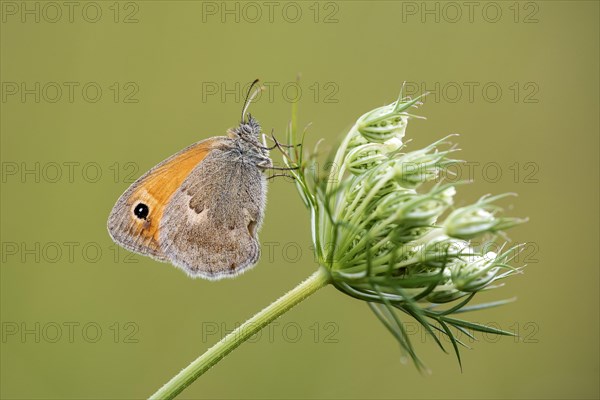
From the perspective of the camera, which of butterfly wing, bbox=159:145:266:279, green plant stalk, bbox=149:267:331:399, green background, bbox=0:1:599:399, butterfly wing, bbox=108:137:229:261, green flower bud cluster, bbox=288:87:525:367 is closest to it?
green plant stalk, bbox=149:267:331:399

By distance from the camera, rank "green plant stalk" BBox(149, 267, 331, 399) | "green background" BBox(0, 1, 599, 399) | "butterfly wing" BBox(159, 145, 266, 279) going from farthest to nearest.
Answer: "green background" BBox(0, 1, 599, 399)
"butterfly wing" BBox(159, 145, 266, 279)
"green plant stalk" BBox(149, 267, 331, 399)

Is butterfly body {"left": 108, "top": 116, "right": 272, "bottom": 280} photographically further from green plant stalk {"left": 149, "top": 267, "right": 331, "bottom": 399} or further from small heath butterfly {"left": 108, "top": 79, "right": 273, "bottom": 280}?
green plant stalk {"left": 149, "top": 267, "right": 331, "bottom": 399}

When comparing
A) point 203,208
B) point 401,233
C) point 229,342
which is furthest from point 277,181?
point 229,342

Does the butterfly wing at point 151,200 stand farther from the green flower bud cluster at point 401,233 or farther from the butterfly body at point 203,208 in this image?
the green flower bud cluster at point 401,233

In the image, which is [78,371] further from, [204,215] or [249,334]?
[249,334]

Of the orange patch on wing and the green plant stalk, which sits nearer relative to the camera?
the green plant stalk

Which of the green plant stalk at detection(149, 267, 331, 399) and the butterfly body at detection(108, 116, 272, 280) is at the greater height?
the butterfly body at detection(108, 116, 272, 280)

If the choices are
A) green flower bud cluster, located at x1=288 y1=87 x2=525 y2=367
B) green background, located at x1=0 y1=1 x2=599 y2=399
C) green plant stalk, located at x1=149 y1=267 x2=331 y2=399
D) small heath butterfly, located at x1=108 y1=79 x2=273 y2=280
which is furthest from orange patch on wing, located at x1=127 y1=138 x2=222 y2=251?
green background, located at x1=0 y1=1 x2=599 y2=399
